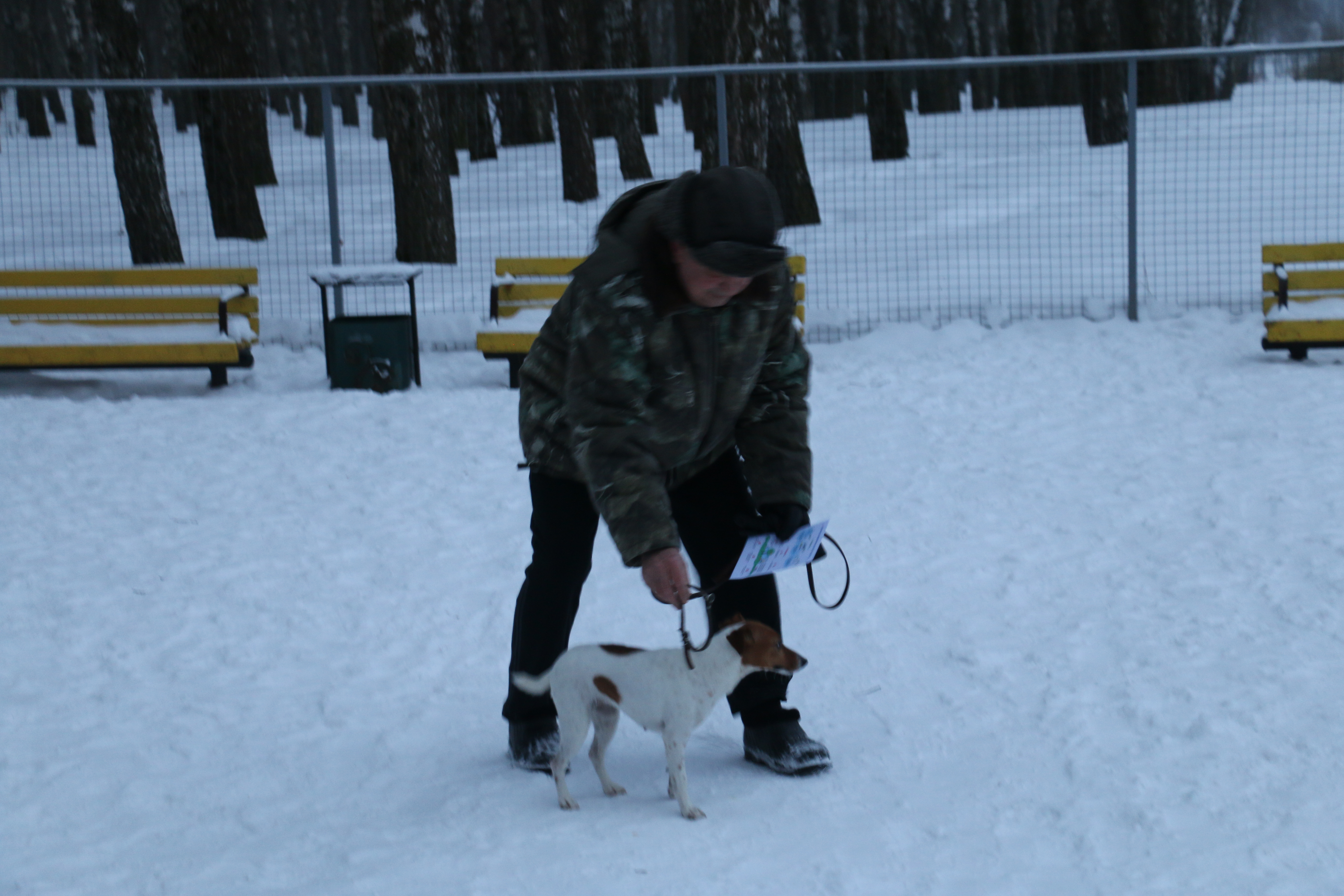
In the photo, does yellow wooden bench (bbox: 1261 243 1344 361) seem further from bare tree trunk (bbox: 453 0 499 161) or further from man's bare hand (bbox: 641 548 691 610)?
bare tree trunk (bbox: 453 0 499 161)

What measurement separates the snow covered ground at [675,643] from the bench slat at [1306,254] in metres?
1.01

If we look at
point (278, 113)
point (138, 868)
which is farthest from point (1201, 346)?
point (278, 113)

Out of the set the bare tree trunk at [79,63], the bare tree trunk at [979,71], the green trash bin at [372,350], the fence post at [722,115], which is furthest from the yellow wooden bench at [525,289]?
the bare tree trunk at [79,63]

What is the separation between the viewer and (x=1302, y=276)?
8422 millimetres

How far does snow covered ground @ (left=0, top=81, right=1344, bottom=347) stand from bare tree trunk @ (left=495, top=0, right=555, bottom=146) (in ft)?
11.2

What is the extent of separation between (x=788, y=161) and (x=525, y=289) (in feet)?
17.1

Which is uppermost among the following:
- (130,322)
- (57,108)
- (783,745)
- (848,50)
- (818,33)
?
(57,108)

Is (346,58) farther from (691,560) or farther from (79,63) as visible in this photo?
(691,560)

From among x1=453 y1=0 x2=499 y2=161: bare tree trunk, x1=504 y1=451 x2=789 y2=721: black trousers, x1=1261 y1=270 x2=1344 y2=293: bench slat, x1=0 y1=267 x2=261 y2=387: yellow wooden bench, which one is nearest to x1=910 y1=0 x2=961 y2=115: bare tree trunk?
x1=453 y1=0 x2=499 y2=161: bare tree trunk

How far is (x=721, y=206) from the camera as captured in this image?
2.73 metres

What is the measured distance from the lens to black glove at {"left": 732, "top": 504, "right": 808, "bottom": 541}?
3119 mm

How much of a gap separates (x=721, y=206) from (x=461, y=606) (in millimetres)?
2533

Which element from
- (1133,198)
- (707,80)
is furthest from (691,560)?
(707,80)

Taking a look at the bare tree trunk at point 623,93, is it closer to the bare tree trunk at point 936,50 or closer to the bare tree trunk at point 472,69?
the bare tree trunk at point 472,69
